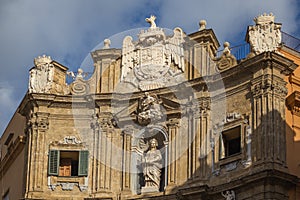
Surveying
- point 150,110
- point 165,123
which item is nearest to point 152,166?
point 165,123

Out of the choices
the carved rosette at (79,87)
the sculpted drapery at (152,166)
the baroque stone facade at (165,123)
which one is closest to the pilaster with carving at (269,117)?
the baroque stone facade at (165,123)

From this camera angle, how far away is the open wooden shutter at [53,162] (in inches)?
1321

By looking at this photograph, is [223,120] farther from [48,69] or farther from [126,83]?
[48,69]

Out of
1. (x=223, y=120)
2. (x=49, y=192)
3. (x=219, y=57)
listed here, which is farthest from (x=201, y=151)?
(x=49, y=192)

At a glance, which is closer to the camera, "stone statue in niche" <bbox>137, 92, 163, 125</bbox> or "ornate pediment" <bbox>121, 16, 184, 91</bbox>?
"stone statue in niche" <bbox>137, 92, 163, 125</bbox>

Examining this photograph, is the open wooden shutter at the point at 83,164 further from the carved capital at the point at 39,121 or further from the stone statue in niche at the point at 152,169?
the stone statue in niche at the point at 152,169

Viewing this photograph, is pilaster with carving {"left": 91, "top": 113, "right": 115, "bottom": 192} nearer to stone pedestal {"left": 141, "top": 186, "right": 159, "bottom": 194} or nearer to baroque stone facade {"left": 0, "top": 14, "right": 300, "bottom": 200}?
baroque stone facade {"left": 0, "top": 14, "right": 300, "bottom": 200}

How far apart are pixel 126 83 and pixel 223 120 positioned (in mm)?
4474

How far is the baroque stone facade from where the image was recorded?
1190 inches

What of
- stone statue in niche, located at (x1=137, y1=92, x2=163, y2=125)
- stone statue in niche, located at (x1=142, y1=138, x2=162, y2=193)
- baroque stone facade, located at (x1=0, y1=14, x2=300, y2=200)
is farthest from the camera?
stone statue in niche, located at (x1=137, y1=92, x2=163, y2=125)

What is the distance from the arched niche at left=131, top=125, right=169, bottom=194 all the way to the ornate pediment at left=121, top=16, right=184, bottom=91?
1.56 meters

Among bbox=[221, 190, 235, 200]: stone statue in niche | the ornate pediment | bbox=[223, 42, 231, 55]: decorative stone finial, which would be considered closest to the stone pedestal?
bbox=[221, 190, 235, 200]: stone statue in niche

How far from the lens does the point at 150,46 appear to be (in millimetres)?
34156

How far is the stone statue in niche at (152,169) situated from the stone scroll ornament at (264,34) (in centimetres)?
509
